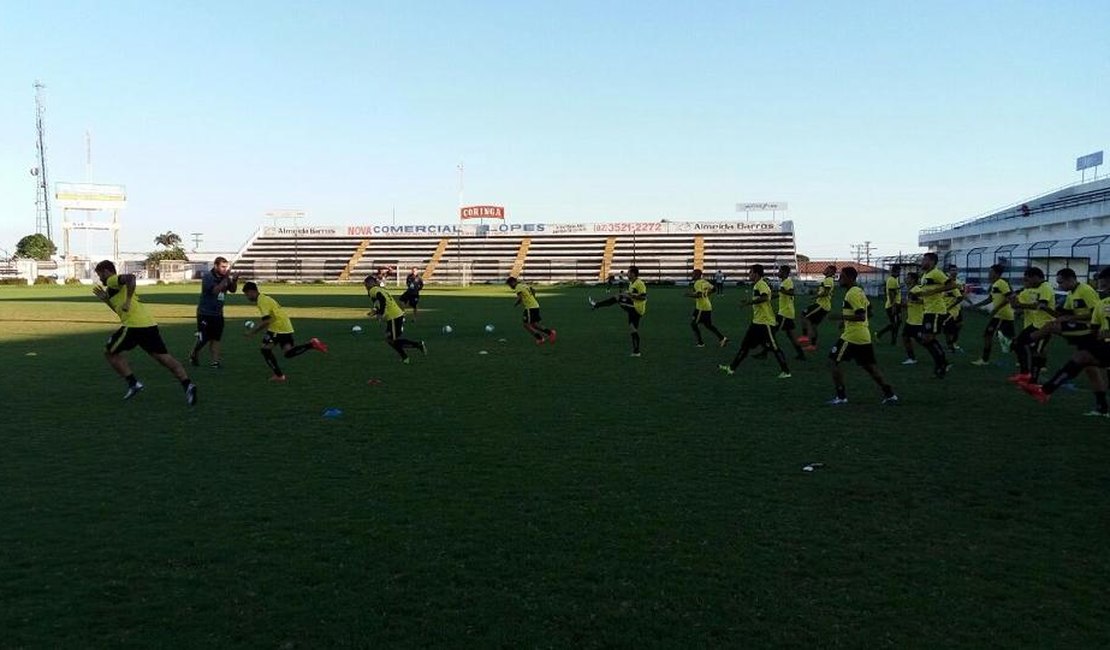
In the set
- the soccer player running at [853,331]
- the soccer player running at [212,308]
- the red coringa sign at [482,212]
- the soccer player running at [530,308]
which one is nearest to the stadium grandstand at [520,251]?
the red coringa sign at [482,212]

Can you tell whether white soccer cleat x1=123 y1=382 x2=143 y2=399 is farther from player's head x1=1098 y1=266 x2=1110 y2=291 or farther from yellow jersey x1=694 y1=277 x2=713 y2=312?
player's head x1=1098 y1=266 x2=1110 y2=291

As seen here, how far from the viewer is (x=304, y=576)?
499 cm

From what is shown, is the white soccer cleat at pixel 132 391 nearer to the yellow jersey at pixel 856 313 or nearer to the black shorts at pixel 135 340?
the black shorts at pixel 135 340

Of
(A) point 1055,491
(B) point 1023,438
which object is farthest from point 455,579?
(B) point 1023,438

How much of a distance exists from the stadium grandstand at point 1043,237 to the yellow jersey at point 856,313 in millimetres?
20763

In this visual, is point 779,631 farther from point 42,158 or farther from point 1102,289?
point 42,158

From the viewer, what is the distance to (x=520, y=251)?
84.2 meters

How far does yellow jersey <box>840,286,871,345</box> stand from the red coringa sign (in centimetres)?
8308

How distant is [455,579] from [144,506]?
289 centimetres

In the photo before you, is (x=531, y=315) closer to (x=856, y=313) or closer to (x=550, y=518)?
(x=856, y=313)

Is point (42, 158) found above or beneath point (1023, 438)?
above

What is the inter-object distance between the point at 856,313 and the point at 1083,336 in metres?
2.52

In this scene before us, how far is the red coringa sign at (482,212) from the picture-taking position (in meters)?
92.1

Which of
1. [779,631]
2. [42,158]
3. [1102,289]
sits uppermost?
[42,158]
